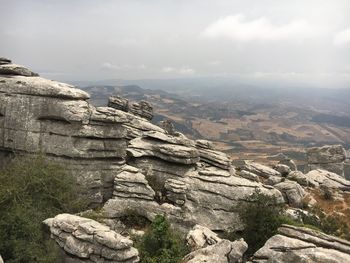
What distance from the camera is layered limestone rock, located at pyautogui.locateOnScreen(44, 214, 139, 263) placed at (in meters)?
27.6

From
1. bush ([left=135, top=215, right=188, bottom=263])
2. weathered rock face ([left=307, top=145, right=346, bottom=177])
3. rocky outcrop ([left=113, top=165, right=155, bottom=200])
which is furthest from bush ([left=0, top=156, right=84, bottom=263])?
weathered rock face ([left=307, top=145, right=346, bottom=177])

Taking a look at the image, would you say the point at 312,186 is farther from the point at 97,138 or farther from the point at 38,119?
the point at 38,119

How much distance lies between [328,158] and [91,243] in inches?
2551

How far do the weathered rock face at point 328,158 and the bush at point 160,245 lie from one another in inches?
2237

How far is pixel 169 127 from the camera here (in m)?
68.5

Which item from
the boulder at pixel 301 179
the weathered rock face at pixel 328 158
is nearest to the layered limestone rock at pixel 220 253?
the boulder at pixel 301 179

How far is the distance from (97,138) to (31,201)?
11.0m

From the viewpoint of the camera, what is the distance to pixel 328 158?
265ft

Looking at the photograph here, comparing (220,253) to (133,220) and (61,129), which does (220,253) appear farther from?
(61,129)

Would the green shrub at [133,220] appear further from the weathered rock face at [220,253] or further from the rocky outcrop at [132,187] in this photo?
the weathered rock face at [220,253]

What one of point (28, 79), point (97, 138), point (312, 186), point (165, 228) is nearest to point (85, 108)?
point (97, 138)

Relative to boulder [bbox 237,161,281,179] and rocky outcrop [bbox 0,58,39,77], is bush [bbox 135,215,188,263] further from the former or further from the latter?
boulder [bbox 237,161,281,179]

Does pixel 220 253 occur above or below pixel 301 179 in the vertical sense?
above

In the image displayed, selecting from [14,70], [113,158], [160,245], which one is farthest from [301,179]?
[14,70]
